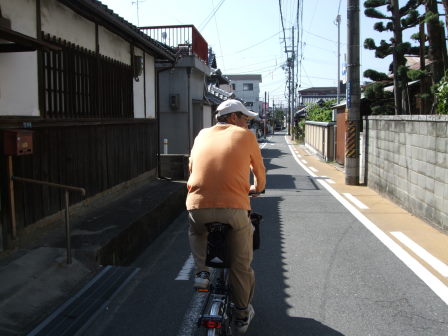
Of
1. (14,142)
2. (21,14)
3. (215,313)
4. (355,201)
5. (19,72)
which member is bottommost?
(355,201)

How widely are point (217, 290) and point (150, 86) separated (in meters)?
9.32

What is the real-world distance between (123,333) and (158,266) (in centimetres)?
201

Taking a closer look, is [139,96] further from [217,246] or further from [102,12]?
[217,246]

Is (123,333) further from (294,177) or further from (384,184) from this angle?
(294,177)

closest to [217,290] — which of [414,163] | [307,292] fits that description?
[307,292]

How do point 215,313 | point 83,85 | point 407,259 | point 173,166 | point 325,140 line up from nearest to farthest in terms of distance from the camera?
point 215,313 < point 407,259 < point 83,85 < point 173,166 < point 325,140

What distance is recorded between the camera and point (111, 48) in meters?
9.15

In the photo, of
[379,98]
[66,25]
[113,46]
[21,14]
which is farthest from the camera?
[379,98]

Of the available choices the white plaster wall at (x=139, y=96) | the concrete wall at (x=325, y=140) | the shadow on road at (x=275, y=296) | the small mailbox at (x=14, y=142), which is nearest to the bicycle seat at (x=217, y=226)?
the shadow on road at (x=275, y=296)

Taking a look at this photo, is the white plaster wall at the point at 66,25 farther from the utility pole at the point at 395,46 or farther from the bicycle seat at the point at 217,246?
the utility pole at the point at 395,46

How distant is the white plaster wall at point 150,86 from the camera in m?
11.8

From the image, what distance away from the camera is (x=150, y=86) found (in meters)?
12.1

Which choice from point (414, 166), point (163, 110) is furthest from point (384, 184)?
point (163, 110)

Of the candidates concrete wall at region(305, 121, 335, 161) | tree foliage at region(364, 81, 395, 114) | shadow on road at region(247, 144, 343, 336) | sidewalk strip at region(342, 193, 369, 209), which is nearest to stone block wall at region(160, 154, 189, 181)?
shadow on road at region(247, 144, 343, 336)
